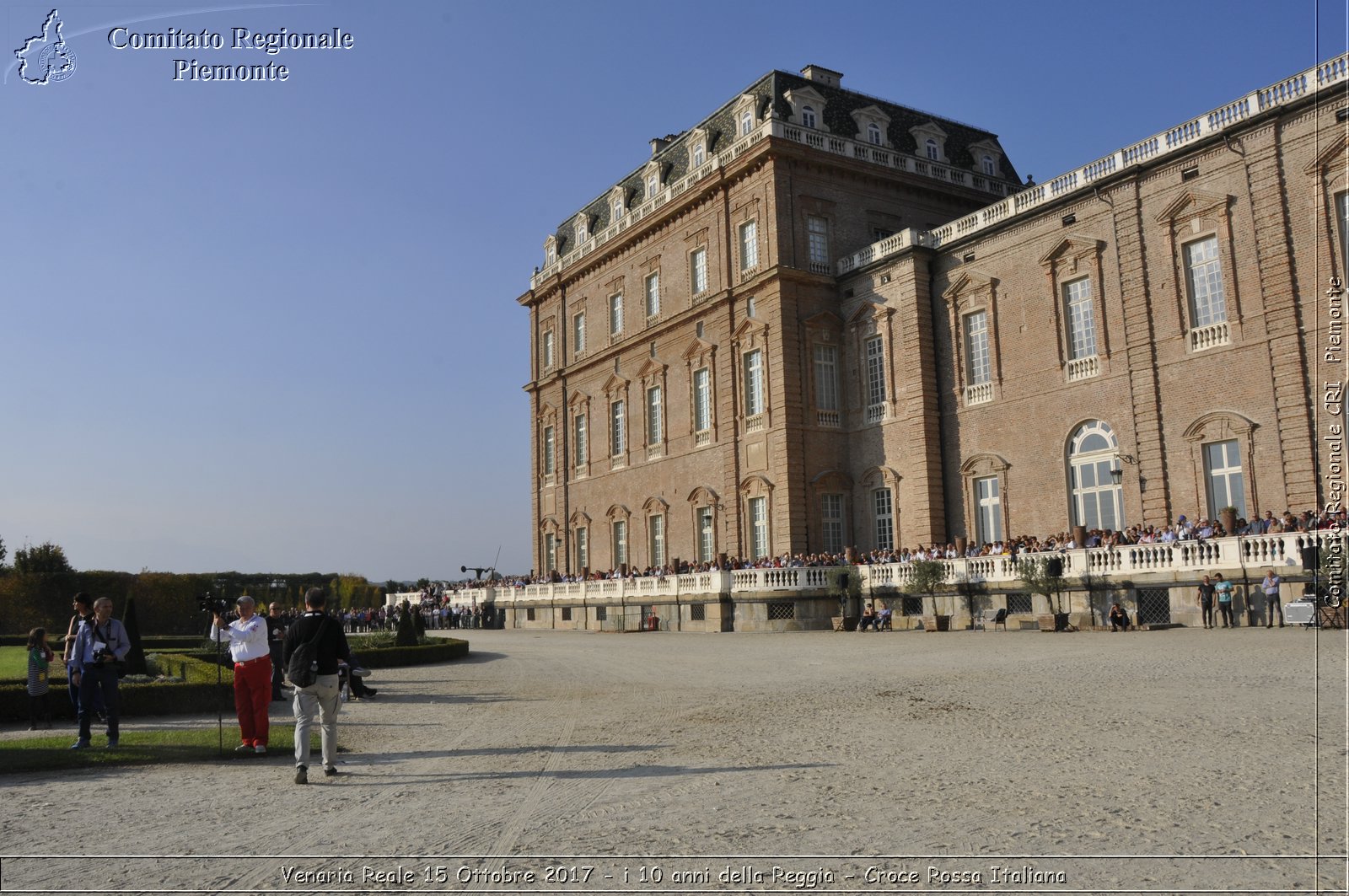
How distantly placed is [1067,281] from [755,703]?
23.2m

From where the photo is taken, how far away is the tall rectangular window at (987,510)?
112 ft

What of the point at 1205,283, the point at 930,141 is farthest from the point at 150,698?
the point at 930,141

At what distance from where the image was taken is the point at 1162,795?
24.0 ft

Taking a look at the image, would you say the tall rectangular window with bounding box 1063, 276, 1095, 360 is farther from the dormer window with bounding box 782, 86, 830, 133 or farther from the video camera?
the video camera

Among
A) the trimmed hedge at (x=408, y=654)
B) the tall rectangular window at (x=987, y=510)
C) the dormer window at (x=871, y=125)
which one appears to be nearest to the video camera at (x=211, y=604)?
the trimmed hedge at (x=408, y=654)

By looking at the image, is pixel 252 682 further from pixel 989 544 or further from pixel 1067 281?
pixel 1067 281

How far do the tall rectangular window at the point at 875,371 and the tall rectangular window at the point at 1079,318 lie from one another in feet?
23.8

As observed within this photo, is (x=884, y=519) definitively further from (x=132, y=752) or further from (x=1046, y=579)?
(x=132, y=752)

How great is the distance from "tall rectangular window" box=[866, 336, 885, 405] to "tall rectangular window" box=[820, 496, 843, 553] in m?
3.94

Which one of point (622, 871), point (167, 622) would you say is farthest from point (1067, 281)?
point (167, 622)

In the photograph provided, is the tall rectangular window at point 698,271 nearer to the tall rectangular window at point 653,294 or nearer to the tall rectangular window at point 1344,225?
the tall rectangular window at point 653,294

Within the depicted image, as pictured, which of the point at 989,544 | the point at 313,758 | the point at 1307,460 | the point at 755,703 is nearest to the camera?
the point at 313,758

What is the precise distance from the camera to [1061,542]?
29891mm

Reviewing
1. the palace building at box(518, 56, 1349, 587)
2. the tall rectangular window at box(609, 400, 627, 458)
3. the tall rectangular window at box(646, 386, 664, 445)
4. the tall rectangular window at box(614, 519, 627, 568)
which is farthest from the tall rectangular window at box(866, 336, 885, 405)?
the tall rectangular window at box(614, 519, 627, 568)
